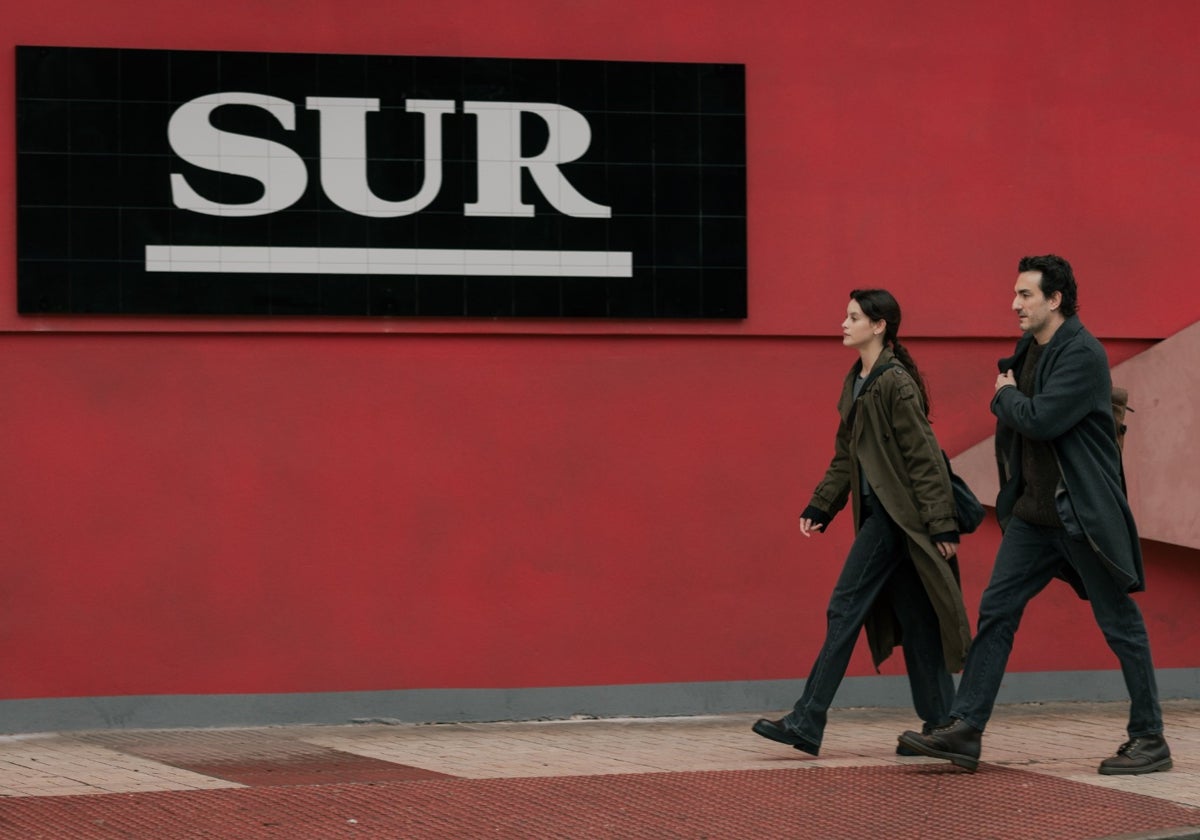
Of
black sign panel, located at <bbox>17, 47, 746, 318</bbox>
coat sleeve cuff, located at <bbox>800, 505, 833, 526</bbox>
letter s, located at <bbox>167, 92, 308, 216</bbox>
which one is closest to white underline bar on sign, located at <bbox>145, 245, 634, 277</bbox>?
black sign panel, located at <bbox>17, 47, 746, 318</bbox>

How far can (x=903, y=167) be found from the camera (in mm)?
9148

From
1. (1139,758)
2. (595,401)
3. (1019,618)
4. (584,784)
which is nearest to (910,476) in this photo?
(1019,618)

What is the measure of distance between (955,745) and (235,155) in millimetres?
4120

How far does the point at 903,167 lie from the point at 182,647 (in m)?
4.11

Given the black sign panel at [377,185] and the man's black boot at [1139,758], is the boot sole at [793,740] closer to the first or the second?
the man's black boot at [1139,758]

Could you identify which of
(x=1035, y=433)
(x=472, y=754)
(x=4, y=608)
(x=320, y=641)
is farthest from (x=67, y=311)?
(x=1035, y=433)

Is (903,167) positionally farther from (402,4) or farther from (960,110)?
(402,4)

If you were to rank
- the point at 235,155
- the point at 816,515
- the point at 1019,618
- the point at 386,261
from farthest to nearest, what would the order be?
the point at 386,261 → the point at 235,155 → the point at 816,515 → the point at 1019,618

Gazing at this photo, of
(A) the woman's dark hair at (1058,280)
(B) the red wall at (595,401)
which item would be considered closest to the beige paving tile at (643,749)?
(B) the red wall at (595,401)

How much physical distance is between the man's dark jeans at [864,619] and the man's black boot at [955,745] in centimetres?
36

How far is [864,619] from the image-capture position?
24.7 ft

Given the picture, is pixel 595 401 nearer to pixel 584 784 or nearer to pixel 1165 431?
pixel 584 784

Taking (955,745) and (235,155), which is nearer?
(955,745)

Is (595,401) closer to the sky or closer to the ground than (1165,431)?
closer to the sky
